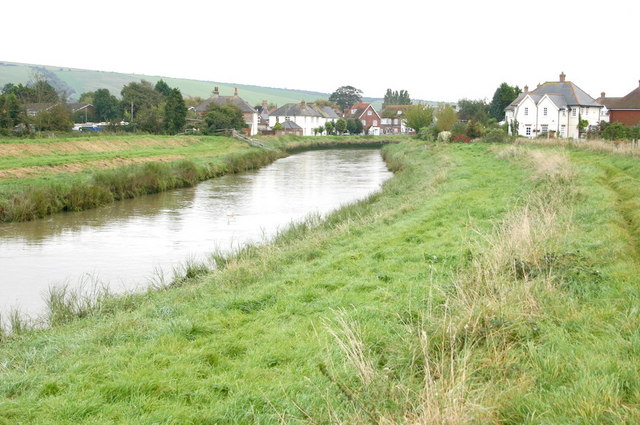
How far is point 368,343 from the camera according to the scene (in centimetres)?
721

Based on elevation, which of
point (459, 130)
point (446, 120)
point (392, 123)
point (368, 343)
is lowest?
point (368, 343)

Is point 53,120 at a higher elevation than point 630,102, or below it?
below

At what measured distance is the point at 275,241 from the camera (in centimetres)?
1697

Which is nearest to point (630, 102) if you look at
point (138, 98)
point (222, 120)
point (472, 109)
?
point (472, 109)

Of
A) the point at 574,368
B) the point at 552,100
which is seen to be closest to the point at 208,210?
the point at 574,368

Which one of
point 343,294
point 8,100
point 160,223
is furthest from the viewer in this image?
point 8,100

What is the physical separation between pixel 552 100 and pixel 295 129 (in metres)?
51.1

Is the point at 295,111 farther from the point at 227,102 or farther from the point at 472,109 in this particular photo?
the point at 472,109

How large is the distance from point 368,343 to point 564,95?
73.6 metres

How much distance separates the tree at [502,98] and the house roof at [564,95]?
14.0 m

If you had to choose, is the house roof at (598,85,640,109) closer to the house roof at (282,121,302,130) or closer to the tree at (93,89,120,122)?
the house roof at (282,121,302,130)

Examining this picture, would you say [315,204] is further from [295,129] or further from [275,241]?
[295,129]

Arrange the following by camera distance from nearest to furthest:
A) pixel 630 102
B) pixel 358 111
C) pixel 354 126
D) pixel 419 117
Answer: pixel 630 102 → pixel 419 117 → pixel 354 126 → pixel 358 111

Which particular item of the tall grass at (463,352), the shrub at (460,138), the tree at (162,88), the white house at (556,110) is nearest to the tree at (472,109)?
the white house at (556,110)
